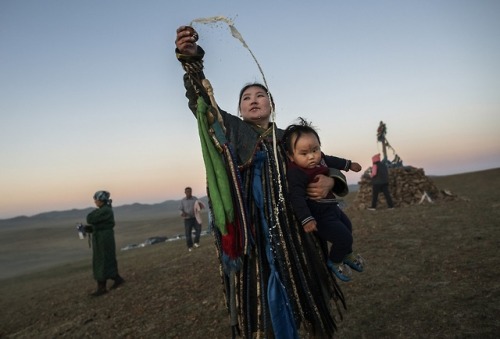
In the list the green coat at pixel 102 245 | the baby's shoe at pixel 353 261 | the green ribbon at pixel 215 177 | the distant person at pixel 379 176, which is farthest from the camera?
the distant person at pixel 379 176

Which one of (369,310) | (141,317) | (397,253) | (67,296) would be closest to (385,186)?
(397,253)

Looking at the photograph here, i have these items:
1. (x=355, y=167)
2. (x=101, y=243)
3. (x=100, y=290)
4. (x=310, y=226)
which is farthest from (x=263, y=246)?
(x=100, y=290)

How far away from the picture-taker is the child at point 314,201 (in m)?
2.17

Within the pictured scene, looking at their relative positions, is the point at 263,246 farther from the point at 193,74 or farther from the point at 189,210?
the point at 189,210

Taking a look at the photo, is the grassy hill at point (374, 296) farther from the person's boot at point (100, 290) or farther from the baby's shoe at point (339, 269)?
the baby's shoe at point (339, 269)

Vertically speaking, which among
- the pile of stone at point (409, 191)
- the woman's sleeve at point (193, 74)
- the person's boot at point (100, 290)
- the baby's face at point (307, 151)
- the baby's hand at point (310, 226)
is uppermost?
the woman's sleeve at point (193, 74)

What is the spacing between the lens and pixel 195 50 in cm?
214

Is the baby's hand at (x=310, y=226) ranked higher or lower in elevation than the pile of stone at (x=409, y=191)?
higher

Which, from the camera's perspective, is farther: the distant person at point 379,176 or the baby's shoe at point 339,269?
the distant person at point 379,176

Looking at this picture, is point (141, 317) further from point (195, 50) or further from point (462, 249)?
point (462, 249)

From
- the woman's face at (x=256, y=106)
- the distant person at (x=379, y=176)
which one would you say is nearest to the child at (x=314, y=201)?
the woman's face at (x=256, y=106)

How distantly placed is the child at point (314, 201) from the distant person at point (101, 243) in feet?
21.9

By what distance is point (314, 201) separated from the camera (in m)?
2.23

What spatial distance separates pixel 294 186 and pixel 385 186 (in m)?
12.4
